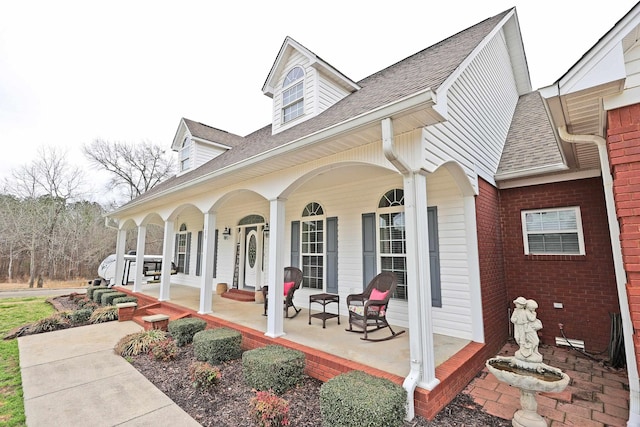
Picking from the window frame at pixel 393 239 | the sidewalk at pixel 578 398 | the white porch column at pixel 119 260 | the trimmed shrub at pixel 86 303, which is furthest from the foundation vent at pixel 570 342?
the white porch column at pixel 119 260

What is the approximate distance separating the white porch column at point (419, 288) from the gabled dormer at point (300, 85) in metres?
3.82

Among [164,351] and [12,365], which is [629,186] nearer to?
[164,351]

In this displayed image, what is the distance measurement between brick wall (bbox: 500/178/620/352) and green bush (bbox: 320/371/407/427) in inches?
159

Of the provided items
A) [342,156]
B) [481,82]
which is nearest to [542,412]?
[342,156]

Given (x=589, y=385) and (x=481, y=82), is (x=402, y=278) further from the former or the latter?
(x=481, y=82)

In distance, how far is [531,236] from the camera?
210 inches

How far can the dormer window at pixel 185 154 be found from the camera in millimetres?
10422

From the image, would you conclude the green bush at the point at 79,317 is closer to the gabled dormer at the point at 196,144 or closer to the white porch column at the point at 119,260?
the white porch column at the point at 119,260

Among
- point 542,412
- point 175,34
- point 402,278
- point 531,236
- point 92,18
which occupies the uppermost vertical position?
point 175,34

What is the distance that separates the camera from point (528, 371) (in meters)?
2.87

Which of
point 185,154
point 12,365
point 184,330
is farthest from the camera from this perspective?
point 185,154

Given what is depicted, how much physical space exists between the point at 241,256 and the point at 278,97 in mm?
4745

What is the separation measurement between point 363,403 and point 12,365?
5.39m

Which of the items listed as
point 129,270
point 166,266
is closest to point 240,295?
point 166,266
